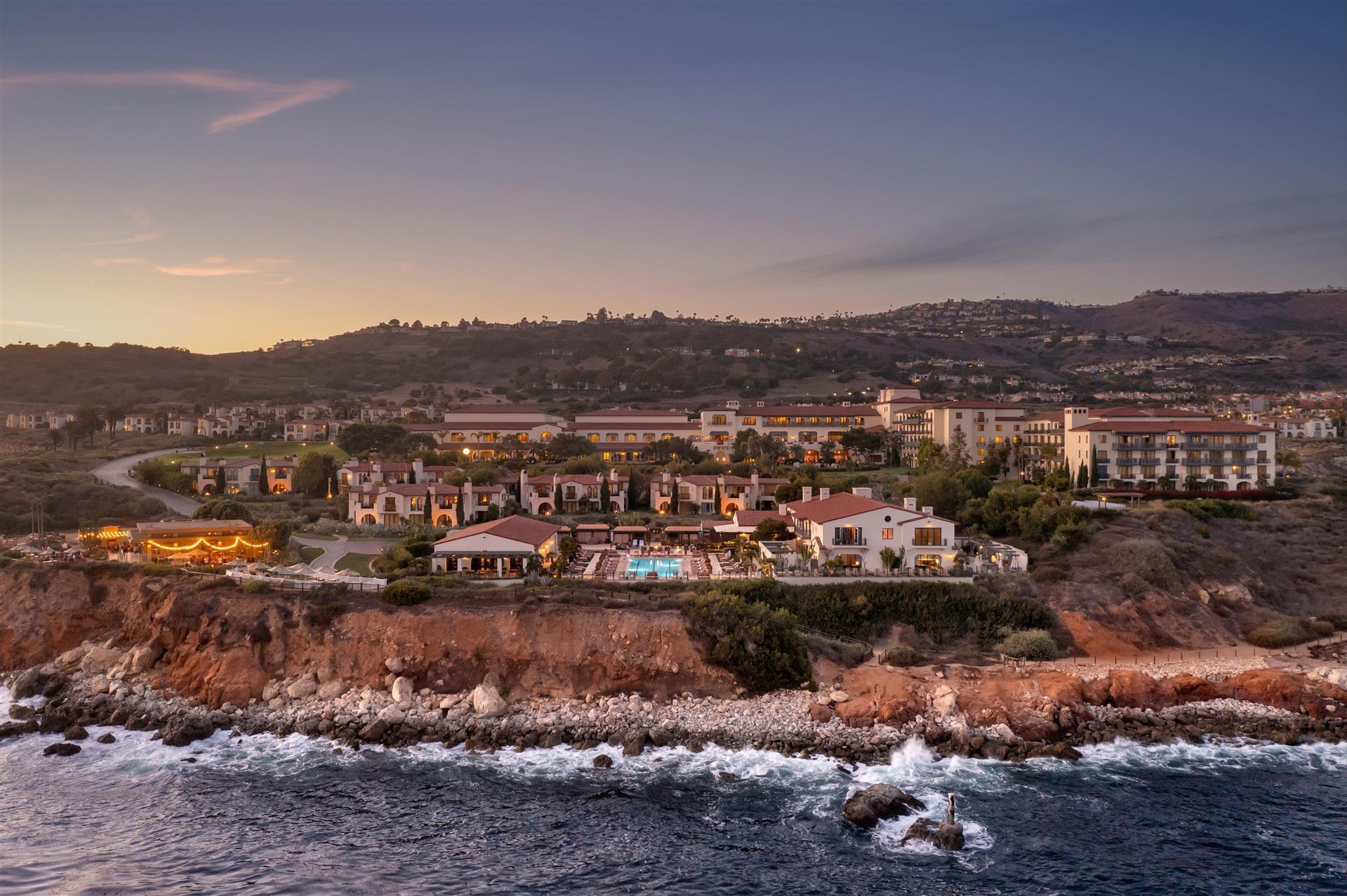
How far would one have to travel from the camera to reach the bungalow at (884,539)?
133 feet

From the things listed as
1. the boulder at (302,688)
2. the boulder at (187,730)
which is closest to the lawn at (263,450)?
the boulder at (302,688)

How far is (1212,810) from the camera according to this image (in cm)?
2436

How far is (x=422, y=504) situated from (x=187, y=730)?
23832 millimetres

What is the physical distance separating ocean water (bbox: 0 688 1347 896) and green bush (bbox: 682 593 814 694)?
411cm

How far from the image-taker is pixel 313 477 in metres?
63.0

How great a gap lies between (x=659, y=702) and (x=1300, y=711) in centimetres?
2248

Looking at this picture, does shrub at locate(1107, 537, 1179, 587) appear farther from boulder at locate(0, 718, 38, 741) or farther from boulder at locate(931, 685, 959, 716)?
boulder at locate(0, 718, 38, 741)

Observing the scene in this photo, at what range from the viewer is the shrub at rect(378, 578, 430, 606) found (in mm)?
34406

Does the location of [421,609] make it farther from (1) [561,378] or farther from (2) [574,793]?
(1) [561,378]

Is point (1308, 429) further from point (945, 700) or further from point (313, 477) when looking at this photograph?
point (313, 477)

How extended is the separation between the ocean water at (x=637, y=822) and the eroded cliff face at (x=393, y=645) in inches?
138

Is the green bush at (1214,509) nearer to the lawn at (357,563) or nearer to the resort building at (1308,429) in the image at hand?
the resort building at (1308,429)

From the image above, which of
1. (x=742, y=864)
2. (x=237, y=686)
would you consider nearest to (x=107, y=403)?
(x=237, y=686)

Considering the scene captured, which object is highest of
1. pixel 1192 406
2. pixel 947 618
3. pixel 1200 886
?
pixel 1192 406
